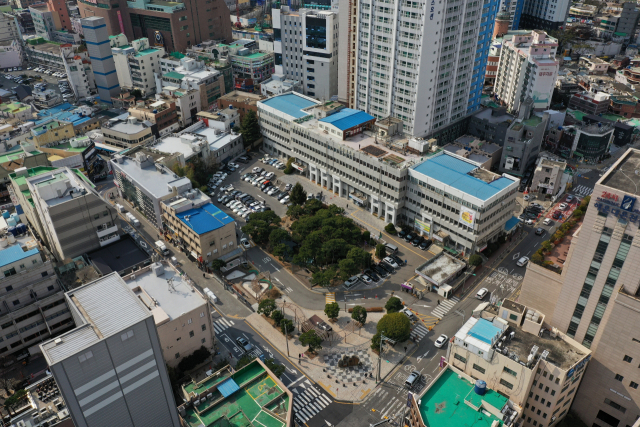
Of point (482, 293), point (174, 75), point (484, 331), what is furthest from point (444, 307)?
point (174, 75)

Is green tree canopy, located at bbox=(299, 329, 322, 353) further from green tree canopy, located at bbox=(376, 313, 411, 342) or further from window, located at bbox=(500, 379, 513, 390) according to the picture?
window, located at bbox=(500, 379, 513, 390)

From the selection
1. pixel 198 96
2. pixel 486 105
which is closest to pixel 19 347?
pixel 198 96

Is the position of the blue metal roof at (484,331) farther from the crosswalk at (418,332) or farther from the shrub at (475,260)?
the shrub at (475,260)

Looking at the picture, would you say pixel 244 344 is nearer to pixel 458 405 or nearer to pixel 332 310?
pixel 332 310

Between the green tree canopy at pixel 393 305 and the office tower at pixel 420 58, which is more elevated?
the office tower at pixel 420 58

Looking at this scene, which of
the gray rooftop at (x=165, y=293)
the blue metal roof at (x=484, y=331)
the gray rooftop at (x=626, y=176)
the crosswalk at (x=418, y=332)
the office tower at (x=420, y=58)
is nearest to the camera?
the gray rooftop at (x=626, y=176)

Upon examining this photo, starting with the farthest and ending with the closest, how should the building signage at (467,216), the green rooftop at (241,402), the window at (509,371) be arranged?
the building signage at (467,216), the window at (509,371), the green rooftop at (241,402)

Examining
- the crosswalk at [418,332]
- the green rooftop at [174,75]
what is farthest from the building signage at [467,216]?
the green rooftop at [174,75]
